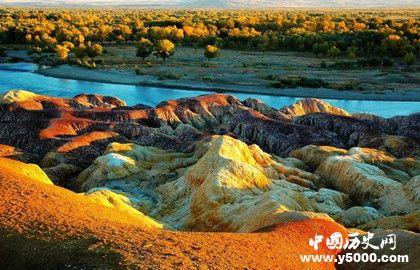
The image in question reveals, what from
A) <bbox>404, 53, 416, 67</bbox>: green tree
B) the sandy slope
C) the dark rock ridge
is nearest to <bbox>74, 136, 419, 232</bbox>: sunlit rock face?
the sandy slope

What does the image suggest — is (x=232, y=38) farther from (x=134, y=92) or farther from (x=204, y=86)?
(x=134, y=92)

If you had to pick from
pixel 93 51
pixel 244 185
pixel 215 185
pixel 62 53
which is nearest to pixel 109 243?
pixel 215 185

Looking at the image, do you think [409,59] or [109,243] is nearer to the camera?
[109,243]

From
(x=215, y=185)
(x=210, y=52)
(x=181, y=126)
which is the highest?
(x=215, y=185)

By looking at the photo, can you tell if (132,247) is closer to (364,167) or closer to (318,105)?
(364,167)

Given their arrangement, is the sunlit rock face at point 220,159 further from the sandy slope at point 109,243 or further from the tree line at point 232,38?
the tree line at point 232,38

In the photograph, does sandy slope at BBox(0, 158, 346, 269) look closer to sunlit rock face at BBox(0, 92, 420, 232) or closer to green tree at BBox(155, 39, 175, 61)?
sunlit rock face at BBox(0, 92, 420, 232)

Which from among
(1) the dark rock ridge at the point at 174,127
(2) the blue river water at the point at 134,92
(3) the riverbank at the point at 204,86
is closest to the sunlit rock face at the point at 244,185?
(1) the dark rock ridge at the point at 174,127

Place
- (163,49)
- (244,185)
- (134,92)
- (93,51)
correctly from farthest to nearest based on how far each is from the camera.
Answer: (93,51), (163,49), (134,92), (244,185)
